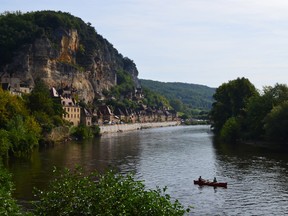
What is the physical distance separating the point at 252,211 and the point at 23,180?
984 inches

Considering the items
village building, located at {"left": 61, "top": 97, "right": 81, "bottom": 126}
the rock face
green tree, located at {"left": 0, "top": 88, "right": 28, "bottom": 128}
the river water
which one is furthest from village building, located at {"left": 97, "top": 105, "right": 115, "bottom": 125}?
green tree, located at {"left": 0, "top": 88, "right": 28, "bottom": 128}

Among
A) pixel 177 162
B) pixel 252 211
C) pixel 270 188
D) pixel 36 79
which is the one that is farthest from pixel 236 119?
pixel 36 79

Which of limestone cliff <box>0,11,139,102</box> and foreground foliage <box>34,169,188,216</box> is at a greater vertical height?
limestone cliff <box>0,11,139,102</box>

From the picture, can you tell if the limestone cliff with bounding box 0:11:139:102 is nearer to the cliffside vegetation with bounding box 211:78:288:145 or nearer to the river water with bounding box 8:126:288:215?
the cliffside vegetation with bounding box 211:78:288:145

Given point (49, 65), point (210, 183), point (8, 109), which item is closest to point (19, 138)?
point (8, 109)

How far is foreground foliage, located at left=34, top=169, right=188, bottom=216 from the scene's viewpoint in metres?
18.8

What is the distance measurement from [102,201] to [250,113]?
3353 inches

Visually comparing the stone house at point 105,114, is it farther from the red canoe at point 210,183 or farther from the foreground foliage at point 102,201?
the foreground foliage at point 102,201

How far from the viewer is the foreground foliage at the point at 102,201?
18.8 meters

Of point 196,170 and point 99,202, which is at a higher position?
point 99,202

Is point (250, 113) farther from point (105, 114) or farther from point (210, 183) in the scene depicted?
point (105, 114)

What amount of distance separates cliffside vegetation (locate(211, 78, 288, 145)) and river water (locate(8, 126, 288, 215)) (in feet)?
18.7

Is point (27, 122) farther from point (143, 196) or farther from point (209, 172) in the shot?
point (143, 196)

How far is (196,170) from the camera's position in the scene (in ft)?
200
